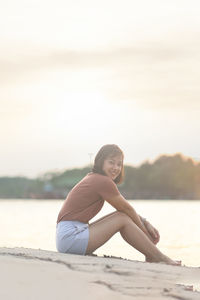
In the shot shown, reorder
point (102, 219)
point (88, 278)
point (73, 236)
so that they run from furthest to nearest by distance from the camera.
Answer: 1. point (102, 219)
2. point (73, 236)
3. point (88, 278)

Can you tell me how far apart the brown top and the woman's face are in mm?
76

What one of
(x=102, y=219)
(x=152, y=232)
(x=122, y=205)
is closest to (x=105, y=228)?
(x=102, y=219)

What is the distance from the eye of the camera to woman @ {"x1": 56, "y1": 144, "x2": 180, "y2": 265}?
19.1ft

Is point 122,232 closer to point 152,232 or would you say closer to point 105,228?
point 105,228

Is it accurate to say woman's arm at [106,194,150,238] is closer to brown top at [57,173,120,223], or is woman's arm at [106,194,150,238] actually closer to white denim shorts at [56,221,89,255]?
brown top at [57,173,120,223]

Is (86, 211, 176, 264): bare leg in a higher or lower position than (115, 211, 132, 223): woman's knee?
lower

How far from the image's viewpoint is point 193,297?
165 inches

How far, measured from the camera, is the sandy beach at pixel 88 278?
4.02 m

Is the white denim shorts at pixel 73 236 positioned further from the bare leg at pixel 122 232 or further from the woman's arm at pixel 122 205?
the woman's arm at pixel 122 205

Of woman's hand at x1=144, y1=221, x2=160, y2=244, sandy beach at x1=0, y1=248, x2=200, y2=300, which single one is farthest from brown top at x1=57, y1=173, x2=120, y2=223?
woman's hand at x1=144, y1=221, x2=160, y2=244

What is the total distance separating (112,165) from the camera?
19.4ft

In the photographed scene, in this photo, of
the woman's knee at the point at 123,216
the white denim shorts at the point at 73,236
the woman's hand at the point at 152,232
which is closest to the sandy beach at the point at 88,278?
the white denim shorts at the point at 73,236

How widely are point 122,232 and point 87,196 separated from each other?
0.42 m

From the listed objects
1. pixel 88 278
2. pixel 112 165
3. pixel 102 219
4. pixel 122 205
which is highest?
pixel 112 165
